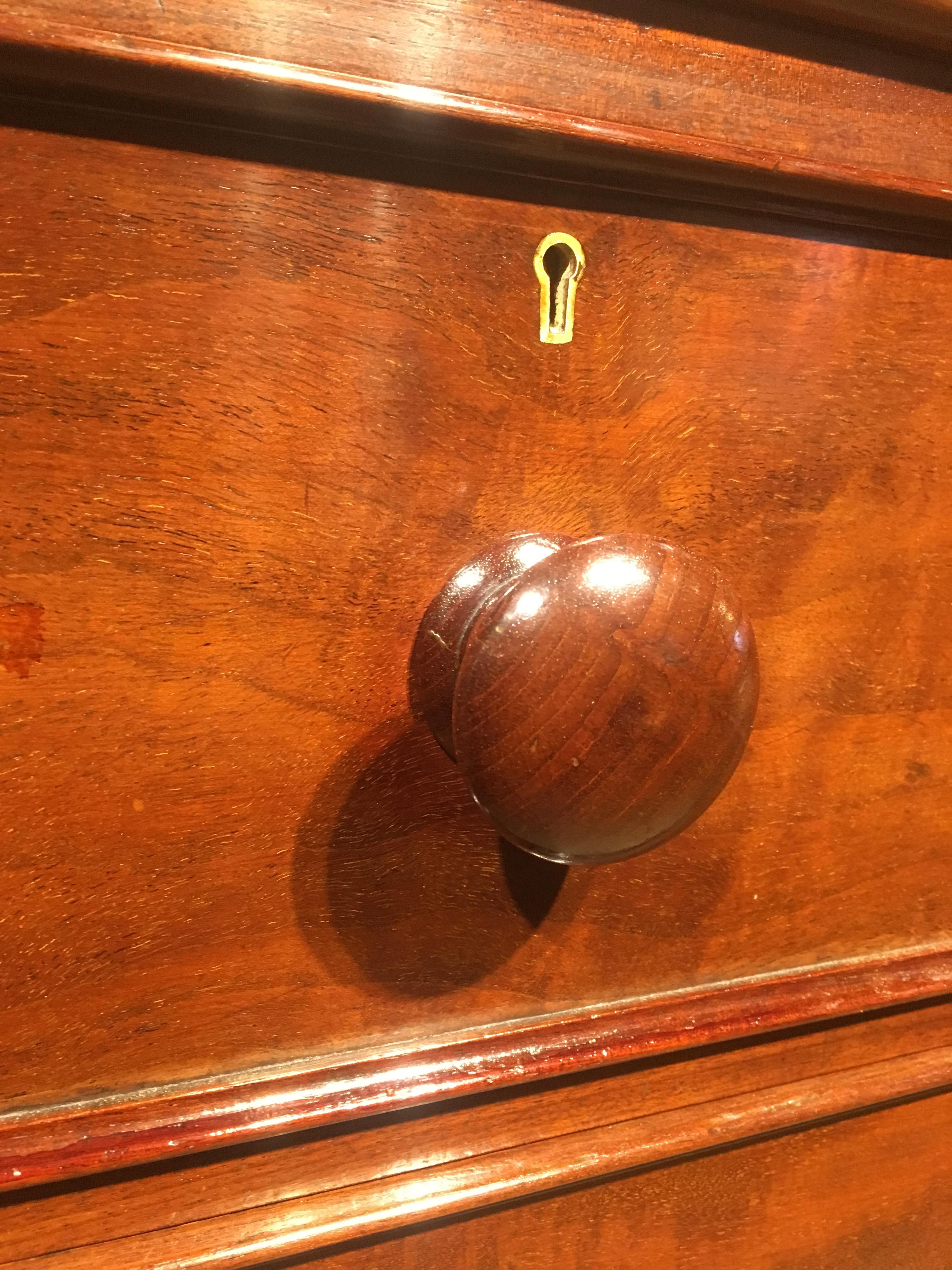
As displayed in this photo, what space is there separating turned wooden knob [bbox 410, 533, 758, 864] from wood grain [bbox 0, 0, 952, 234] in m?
0.15

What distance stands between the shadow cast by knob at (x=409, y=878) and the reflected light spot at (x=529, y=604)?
4.0 inches

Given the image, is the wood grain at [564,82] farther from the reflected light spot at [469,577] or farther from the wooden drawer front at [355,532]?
the reflected light spot at [469,577]

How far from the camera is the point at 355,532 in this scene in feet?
1.03

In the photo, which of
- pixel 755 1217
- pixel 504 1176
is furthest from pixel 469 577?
pixel 755 1217

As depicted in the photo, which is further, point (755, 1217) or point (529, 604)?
point (755, 1217)

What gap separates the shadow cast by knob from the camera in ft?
1.08

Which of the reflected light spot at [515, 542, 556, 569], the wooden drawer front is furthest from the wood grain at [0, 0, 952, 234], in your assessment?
the reflected light spot at [515, 542, 556, 569]

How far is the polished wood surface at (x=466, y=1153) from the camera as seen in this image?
31 cm

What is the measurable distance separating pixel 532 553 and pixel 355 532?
0.21ft

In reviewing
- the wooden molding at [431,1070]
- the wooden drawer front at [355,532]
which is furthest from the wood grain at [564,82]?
the wooden molding at [431,1070]

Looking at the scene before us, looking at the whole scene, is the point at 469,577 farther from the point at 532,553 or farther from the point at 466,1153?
the point at 466,1153

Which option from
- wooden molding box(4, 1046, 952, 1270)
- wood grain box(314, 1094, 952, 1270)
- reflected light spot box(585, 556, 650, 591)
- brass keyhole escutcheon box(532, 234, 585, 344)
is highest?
brass keyhole escutcheon box(532, 234, 585, 344)

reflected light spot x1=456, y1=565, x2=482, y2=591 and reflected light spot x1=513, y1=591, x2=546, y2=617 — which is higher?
reflected light spot x1=513, y1=591, x2=546, y2=617

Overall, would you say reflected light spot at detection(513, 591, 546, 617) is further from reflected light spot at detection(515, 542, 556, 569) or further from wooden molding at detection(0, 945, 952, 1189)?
wooden molding at detection(0, 945, 952, 1189)
